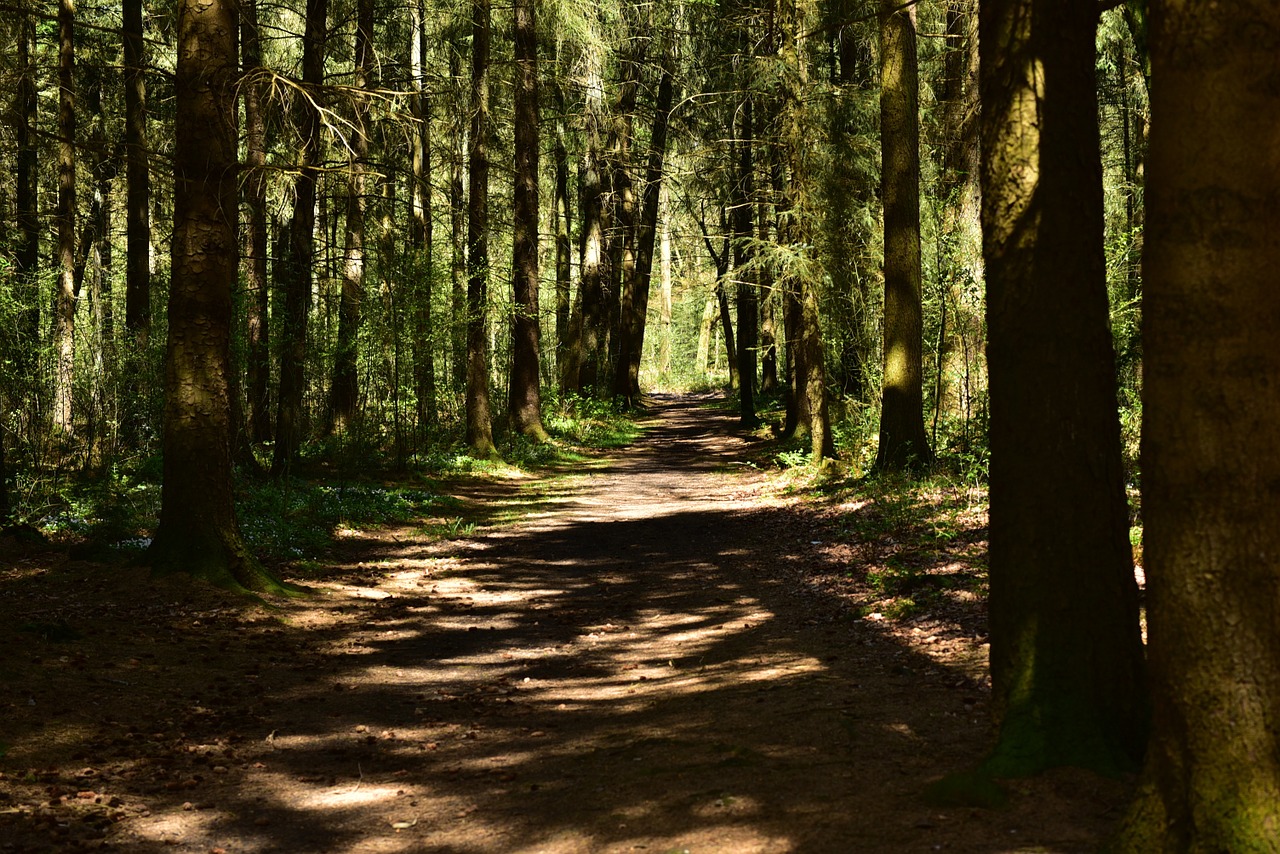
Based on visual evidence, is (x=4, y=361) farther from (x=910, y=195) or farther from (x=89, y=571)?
(x=910, y=195)

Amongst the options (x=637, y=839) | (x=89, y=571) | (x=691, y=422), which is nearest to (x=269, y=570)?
(x=89, y=571)

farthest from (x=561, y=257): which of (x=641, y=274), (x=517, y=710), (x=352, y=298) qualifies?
(x=517, y=710)

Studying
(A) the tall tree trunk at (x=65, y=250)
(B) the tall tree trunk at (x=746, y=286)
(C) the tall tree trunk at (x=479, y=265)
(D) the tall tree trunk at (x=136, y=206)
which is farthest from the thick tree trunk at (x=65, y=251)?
(B) the tall tree trunk at (x=746, y=286)

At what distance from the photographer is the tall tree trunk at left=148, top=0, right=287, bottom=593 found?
873 cm

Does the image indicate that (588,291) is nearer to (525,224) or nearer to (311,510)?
(525,224)

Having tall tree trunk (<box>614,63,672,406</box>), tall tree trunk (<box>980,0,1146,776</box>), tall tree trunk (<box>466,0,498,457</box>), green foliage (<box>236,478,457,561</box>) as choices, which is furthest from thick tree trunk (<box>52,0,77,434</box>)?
tall tree trunk (<box>614,63,672,406</box>)

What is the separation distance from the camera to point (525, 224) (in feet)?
71.9

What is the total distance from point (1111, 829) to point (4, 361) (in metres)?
12.9

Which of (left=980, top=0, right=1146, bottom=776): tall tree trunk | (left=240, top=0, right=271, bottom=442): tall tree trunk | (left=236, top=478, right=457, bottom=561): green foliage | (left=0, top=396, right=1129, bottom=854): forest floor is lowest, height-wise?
(left=0, top=396, right=1129, bottom=854): forest floor

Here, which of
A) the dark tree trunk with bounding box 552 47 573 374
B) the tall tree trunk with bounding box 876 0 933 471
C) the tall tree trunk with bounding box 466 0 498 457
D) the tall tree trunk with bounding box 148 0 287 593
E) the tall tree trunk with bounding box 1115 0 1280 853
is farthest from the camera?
the dark tree trunk with bounding box 552 47 573 374

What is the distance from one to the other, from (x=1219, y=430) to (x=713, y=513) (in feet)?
39.1

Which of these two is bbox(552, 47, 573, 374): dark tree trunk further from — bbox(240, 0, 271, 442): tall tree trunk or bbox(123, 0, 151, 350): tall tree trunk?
bbox(240, 0, 271, 442): tall tree trunk

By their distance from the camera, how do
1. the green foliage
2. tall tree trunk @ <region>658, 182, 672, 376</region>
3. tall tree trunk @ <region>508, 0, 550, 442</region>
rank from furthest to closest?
tall tree trunk @ <region>658, 182, 672, 376</region>
tall tree trunk @ <region>508, 0, 550, 442</region>
the green foliage

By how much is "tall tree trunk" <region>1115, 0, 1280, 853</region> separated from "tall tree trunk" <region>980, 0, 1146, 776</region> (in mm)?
985
